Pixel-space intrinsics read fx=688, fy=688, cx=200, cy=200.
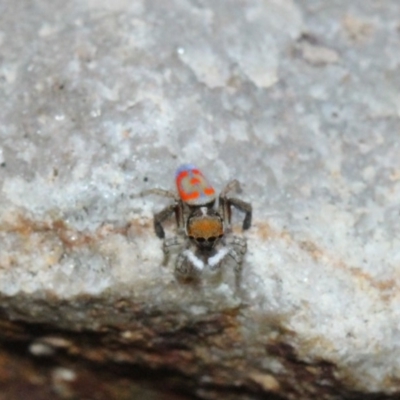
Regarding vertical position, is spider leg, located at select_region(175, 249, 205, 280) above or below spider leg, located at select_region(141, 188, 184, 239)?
below

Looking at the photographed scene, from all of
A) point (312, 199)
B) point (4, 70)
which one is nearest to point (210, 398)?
point (312, 199)

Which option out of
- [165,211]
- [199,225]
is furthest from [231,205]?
[165,211]

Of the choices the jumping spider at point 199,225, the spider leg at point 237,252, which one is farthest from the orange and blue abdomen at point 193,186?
the spider leg at point 237,252

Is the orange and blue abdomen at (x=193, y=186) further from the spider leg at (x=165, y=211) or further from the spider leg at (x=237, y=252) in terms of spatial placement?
the spider leg at (x=237, y=252)

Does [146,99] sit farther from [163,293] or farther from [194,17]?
[163,293]

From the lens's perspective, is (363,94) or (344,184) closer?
(344,184)

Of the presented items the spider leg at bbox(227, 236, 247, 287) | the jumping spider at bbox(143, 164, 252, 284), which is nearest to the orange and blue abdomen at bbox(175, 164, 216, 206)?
the jumping spider at bbox(143, 164, 252, 284)

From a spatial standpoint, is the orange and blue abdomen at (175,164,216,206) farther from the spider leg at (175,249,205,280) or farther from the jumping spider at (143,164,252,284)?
the spider leg at (175,249,205,280)
